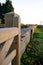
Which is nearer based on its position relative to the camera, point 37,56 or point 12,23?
point 12,23

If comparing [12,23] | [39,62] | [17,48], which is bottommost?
[39,62]

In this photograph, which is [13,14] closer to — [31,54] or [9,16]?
[9,16]

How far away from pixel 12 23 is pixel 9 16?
0.13 m

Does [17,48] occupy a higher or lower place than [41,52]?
higher

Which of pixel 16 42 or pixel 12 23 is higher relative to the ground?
pixel 12 23

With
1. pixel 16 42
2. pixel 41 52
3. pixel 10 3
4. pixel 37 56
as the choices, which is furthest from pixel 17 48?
pixel 10 3

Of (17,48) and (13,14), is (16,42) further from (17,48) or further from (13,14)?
(13,14)

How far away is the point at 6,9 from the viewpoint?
3612 cm

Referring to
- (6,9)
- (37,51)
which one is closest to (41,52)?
(37,51)

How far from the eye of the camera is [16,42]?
2.91 m

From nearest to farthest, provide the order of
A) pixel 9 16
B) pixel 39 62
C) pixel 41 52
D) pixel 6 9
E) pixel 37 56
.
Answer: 1. pixel 9 16
2. pixel 39 62
3. pixel 37 56
4. pixel 41 52
5. pixel 6 9

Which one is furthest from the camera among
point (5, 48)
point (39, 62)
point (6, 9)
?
point (6, 9)

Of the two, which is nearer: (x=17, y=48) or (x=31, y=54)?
(x=17, y=48)

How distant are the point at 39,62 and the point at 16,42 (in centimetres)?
263
